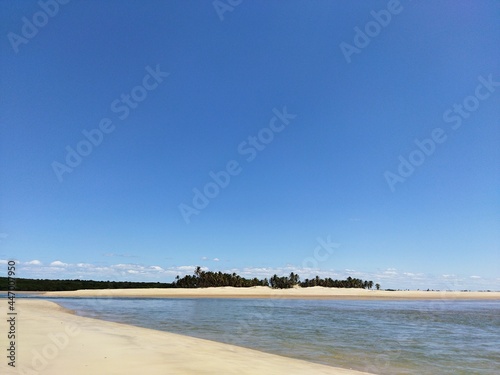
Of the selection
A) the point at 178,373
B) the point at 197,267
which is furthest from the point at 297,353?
the point at 197,267

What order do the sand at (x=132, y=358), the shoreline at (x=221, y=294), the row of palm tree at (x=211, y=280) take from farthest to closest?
1. the row of palm tree at (x=211, y=280)
2. the shoreline at (x=221, y=294)
3. the sand at (x=132, y=358)

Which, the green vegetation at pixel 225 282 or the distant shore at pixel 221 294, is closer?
the distant shore at pixel 221 294

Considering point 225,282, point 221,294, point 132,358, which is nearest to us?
point 132,358

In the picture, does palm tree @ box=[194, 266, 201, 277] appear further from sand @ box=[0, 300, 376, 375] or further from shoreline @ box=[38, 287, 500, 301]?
sand @ box=[0, 300, 376, 375]

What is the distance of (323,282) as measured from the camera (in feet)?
544

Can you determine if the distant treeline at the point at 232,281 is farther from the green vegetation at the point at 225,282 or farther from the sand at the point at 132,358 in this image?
the sand at the point at 132,358

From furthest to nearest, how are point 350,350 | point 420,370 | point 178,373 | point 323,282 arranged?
1. point 323,282
2. point 350,350
3. point 420,370
4. point 178,373

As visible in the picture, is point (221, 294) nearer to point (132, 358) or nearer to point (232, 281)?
point (232, 281)

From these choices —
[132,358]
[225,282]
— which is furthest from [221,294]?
[132,358]

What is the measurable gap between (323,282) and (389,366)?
158 metres

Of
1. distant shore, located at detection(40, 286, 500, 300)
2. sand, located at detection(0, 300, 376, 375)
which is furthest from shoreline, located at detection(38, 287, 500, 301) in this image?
sand, located at detection(0, 300, 376, 375)

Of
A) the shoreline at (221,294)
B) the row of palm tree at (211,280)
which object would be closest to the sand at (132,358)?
the shoreline at (221,294)

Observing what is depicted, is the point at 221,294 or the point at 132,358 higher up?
the point at 132,358

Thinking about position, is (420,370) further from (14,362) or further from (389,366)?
(14,362)
